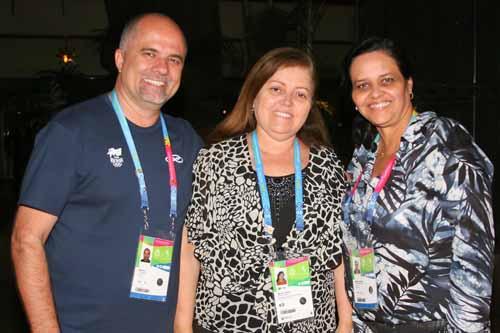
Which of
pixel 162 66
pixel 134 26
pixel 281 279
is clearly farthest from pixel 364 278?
pixel 134 26

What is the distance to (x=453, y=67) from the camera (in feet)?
19.9

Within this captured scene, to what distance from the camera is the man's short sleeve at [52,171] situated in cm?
199

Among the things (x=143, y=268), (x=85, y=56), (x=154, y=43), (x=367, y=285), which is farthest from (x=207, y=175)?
(x=85, y=56)

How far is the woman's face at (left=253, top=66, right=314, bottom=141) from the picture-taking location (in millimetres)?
2312

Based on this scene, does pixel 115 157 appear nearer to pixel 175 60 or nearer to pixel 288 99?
pixel 175 60

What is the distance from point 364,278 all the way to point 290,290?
34 centimetres

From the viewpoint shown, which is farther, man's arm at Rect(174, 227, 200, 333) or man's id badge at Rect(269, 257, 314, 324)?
man's arm at Rect(174, 227, 200, 333)

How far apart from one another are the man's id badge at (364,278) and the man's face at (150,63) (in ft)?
3.82

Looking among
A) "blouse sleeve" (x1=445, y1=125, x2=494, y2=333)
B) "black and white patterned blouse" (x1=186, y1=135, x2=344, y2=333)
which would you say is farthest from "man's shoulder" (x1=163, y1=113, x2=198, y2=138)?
"blouse sleeve" (x1=445, y1=125, x2=494, y2=333)

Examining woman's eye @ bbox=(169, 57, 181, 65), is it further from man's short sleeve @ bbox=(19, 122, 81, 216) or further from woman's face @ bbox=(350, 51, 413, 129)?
woman's face @ bbox=(350, 51, 413, 129)

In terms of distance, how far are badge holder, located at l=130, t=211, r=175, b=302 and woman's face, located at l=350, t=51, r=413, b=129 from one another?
44.5 inches

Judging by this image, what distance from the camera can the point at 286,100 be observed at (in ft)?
7.59

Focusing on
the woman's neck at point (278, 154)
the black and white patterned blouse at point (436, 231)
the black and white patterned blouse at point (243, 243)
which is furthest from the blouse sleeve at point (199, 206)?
the black and white patterned blouse at point (436, 231)

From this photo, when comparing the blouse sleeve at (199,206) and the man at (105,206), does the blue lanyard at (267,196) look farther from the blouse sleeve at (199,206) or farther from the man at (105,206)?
the man at (105,206)
